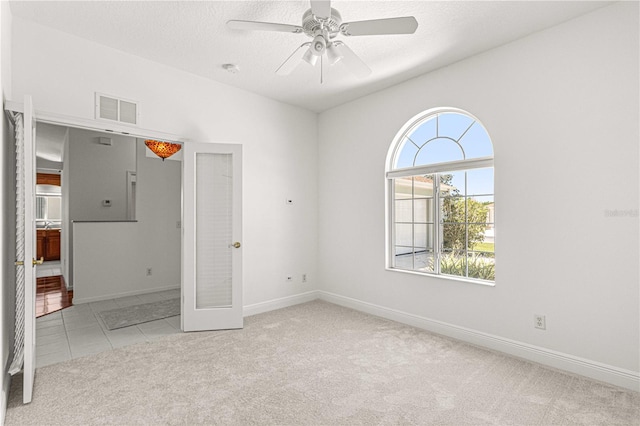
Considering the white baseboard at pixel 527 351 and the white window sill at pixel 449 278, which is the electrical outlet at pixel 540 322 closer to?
the white baseboard at pixel 527 351

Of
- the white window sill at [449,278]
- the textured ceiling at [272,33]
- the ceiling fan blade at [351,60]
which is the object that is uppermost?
the textured ceiling at [272,33]

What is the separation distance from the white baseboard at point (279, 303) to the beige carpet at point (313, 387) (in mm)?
847

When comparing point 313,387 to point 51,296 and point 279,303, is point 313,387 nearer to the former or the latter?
point 279,303

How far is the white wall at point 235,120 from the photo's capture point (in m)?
2.81

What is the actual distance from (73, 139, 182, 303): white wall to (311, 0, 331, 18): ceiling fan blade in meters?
4.49

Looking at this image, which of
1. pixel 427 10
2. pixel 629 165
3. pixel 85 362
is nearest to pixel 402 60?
pixel 427 10

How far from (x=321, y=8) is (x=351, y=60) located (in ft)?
1.72

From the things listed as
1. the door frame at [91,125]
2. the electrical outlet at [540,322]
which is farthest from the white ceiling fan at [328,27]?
the electrical outlet at [540,322]

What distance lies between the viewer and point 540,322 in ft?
9.24

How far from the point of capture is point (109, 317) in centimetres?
404

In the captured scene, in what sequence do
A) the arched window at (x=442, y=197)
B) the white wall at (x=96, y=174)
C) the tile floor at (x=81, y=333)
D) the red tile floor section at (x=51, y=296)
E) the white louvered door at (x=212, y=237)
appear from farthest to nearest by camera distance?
the white wall at (x=96, y=174)
the red tile floor section at (x=51, y=296)
the white louvered door at (x=212, y=237)
the arched window at (x=442, y=197)
the tile floor at (x=81, y=333)

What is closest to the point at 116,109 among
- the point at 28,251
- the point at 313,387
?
the point at 28,251

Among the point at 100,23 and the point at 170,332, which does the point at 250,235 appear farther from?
the point at 100,23

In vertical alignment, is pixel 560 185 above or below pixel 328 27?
below
